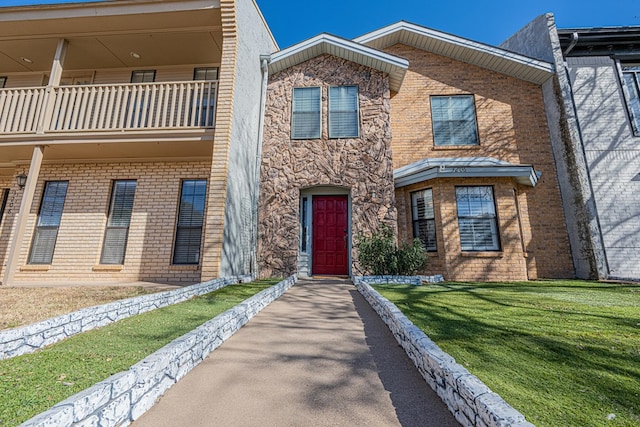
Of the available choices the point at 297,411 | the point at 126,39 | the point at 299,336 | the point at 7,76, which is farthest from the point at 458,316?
the point at 7,76

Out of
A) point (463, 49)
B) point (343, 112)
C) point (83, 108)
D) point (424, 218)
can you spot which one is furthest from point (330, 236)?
point (463, 49)

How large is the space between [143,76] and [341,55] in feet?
21.6

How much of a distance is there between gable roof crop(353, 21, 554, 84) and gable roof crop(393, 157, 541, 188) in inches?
134

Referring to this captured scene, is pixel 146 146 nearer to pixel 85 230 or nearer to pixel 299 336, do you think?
pixel 85 230

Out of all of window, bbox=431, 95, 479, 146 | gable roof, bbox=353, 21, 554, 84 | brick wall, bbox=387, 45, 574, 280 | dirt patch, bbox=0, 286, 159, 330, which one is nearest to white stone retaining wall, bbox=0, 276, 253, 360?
dirt patch, bbox=0, 286, 159, 330

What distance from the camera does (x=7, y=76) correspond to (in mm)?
9570

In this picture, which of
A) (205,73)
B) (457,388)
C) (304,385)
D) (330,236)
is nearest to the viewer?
(457,388)

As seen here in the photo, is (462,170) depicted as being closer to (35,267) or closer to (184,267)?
(184,267)

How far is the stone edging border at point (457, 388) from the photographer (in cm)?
142

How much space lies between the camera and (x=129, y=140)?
23.7 feet

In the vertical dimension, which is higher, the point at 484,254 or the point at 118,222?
the point at 118,222

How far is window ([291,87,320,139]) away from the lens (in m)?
9.25

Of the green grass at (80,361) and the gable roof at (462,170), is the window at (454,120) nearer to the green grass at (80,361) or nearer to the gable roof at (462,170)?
the gable roof at (462,170)

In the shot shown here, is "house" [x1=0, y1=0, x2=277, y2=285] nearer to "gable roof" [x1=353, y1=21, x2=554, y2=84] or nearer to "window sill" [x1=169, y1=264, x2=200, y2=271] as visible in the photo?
"window sill" [x1=169, y1=264, x2=200, y2=271]
